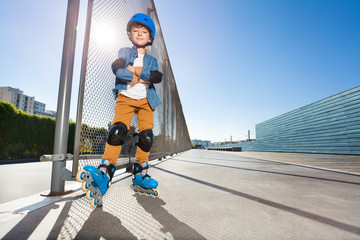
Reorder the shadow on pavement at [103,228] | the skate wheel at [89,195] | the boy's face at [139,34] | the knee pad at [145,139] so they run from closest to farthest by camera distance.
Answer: the shadow on pavement at [103,228] < the skate wheel at [89,195] < the knee pad at [145,139] < the boy's face at [139,34]

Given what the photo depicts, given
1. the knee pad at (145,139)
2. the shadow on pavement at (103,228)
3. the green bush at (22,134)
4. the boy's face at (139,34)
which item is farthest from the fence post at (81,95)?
the green bush at (22,134)

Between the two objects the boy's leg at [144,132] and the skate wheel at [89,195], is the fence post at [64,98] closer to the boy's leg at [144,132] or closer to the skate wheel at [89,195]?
the skate wheel at [89,195]

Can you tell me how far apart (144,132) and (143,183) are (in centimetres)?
46

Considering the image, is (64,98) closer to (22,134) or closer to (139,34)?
(139,34)

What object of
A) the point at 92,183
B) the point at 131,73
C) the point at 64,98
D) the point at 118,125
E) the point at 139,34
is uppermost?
the point at 139,34

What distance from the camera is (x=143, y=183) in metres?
1.35

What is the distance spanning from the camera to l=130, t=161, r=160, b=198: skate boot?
1.31 metres

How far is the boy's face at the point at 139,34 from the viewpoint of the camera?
1.64 meters

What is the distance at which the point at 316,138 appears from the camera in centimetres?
1781

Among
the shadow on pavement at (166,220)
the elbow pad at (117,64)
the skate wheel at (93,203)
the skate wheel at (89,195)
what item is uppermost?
the elbow pad at (117,64)

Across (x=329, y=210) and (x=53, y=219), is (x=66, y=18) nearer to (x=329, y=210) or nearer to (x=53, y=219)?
(x=53, y=219)

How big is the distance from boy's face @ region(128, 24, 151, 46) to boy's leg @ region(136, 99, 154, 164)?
2.10 feet

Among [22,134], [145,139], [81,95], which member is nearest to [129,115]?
[145,139]

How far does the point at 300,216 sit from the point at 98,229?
110 centimetres
